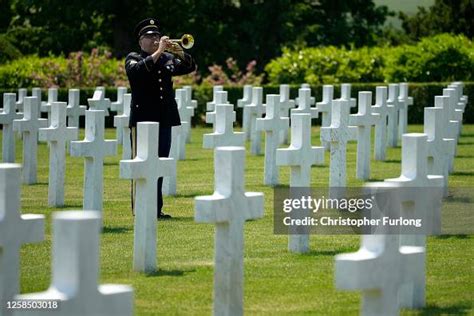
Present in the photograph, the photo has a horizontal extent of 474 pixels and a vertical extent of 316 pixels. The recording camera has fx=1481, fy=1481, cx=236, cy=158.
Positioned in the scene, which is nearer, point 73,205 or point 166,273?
point 166,273

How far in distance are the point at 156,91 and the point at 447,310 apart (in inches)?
212

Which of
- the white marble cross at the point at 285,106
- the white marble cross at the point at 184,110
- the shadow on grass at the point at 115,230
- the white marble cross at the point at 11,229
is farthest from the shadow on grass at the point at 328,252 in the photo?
the white marble cross at the point at 285,106

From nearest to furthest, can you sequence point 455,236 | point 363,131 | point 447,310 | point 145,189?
point 447,310
point 145,189
point 455,236
point 363,131

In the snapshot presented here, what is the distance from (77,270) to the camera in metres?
5.51

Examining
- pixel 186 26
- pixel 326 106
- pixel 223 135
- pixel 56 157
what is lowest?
pixel 56 157

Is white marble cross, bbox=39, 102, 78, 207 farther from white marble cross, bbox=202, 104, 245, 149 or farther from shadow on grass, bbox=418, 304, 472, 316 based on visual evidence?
shadow on grass, bbox=418, 304, 472, 316

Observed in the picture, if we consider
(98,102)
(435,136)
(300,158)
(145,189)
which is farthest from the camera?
(98,102)

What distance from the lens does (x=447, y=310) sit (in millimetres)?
8680

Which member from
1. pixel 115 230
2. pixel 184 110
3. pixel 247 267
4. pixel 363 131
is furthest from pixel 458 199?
pixel 184 110

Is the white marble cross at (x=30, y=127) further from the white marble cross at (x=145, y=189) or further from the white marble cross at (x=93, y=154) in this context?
the white marble cross at (x=145, y=189)

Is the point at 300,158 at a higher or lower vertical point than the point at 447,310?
higher

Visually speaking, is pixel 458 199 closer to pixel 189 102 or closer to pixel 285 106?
pixel 285 106

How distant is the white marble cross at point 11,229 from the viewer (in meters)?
6.73

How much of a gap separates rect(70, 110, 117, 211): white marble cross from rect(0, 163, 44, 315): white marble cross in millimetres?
5116
